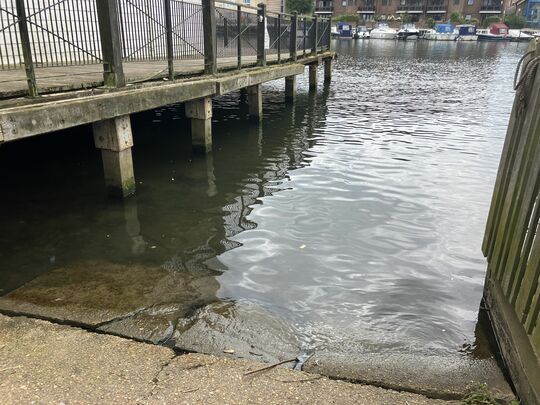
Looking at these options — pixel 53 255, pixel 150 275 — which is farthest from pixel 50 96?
pixel 150 275

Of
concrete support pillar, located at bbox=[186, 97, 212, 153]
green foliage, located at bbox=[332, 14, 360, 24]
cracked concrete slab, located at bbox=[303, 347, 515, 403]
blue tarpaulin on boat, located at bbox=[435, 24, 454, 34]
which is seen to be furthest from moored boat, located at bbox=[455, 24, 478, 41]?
cracked concrete slab, located at bbox=[303, 347, 515, 403]

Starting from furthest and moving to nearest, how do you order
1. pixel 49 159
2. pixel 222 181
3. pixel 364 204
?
pixel 49 159 < pixel 222 181 < pixel 364 204

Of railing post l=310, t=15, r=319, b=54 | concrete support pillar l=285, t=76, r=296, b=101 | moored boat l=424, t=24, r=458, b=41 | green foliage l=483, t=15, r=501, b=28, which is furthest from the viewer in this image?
green foliage l=483, t=15, r=501, b=28

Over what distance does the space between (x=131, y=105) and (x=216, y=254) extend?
2771 millimetres

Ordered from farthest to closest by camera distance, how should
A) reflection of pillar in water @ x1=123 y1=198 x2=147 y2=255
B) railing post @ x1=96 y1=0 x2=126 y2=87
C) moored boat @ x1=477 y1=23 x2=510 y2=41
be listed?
moored boat @ x1=477 y1=23 x2=510 y2=41 < railing post @ x1=96 y1=0 x2=126 y2=87 < reflection of pillar in water @ x1=123 y1=198 x2=147 y2=255

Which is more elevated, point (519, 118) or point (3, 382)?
point (519, 118)

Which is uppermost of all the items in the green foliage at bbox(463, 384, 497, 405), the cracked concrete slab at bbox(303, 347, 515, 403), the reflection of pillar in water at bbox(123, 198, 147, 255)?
the green foliage at bbox(463, 384, 497, 405)

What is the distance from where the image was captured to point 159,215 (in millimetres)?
6984

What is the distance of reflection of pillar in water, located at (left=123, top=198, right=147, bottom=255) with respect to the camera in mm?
5965

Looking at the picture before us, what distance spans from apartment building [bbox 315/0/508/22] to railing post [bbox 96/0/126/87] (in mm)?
100705

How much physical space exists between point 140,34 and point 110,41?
6.48m

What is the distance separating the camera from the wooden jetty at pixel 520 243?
307cm

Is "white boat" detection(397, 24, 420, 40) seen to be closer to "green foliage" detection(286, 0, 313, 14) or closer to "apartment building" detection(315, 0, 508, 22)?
"apartment building" detection(315, 0, 508, 22)

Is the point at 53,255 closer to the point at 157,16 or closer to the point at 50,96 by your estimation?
the point at 50,96
